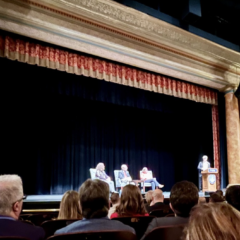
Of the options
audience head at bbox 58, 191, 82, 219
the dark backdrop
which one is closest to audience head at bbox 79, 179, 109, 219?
audience head at bbox 58, 191, 82, 219

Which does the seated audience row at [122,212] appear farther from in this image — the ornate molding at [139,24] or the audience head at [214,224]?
the ornate molding at [139,24]

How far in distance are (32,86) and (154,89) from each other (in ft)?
9.42

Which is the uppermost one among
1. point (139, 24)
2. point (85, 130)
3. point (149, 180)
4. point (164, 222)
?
point (139, 24)

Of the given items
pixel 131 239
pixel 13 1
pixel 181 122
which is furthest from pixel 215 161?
pixel 131 239

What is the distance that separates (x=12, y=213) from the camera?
1502 mm

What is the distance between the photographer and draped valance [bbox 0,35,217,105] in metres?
5.17

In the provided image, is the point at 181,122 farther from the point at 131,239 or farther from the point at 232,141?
the point at 131,239

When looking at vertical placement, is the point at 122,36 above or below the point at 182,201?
above

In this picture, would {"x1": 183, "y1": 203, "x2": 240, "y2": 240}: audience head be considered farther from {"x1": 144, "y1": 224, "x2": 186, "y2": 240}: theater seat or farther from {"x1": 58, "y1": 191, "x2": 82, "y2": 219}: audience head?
{"x1": 58, "y1": 191, "x2": 82, "y2": 219}: audience head

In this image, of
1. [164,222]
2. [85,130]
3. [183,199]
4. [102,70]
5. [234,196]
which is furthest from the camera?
[85,130]

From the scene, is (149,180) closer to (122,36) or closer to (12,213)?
(122,36)

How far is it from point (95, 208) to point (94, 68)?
4.87 m

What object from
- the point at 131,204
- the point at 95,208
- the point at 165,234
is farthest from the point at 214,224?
the point at 131,204

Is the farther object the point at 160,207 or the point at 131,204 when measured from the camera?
the point at 160,207
